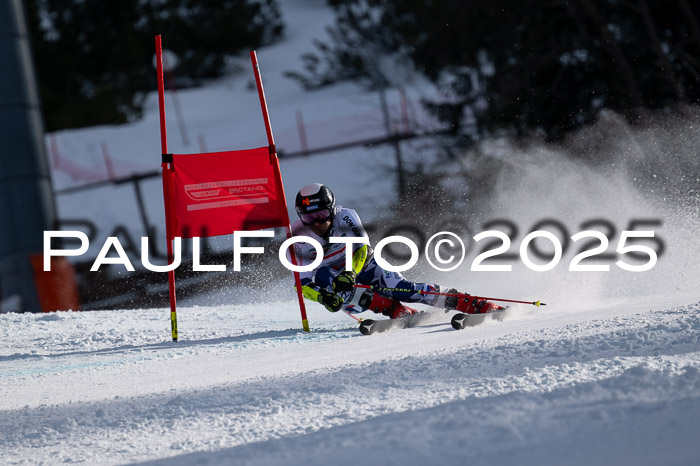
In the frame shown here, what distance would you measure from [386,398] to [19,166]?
896 cm

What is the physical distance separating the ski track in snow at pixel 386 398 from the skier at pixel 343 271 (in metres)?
0.36

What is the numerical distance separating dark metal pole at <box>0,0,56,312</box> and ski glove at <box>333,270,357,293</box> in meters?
6.31

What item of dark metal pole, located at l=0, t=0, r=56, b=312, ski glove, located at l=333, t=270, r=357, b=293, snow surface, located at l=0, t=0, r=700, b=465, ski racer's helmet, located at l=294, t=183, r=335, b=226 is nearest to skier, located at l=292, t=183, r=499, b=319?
ski racer's helmet, located at l=294, t=183, r=335, b=226

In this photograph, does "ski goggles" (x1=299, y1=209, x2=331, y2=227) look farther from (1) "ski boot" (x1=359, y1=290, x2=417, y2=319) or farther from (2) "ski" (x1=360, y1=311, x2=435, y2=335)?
(2) "ski" (x1=360, y1=311, x2=435, y2=335)

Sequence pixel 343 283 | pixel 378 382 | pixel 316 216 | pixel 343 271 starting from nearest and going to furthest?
pixel 378 382
pixel 343 283
pixel 343 271
pixel 316 216

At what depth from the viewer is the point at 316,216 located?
7406 millimetres

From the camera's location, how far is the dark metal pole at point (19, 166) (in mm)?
11797

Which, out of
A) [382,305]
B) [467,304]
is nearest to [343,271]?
[382,305]

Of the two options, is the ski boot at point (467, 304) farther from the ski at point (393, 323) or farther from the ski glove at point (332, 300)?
the ski glove at point (332, 300)

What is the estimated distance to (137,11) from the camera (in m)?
38.2

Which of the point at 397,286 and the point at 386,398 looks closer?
the point at 386,398

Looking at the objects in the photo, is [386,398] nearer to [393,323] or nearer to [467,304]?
[393,323]

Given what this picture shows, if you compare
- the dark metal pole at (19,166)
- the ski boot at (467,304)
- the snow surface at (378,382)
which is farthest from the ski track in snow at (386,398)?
the dark metal pole at (19,166)

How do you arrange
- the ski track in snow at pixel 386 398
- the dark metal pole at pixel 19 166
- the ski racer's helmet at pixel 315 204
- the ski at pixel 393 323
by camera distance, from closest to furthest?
the ski track in snow at pixel 386 398 < the ski at pixel 393 323 < the ski racer's helmet at pixel 315 204 < the dark metal pole at pixel 19 166
